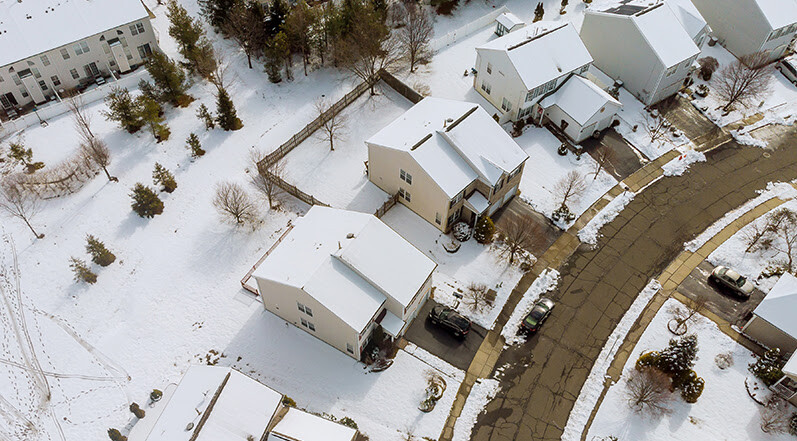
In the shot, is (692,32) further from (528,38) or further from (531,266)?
(531,266)

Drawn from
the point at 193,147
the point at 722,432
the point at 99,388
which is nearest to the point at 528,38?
the point at 193,147

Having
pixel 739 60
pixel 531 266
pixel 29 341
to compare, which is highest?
pixel 739 60

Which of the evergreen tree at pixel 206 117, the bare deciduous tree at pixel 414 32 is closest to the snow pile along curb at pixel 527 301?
the bare deciduous tree at pixel 414 32

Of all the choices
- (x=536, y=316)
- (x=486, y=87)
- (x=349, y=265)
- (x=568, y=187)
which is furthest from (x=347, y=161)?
(x=536, y=316)

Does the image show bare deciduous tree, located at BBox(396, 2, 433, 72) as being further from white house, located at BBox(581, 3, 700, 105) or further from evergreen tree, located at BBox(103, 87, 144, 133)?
evergreen tree, located at BBox(103, 87, 144, 133)

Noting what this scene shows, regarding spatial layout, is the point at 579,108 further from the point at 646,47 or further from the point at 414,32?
the point at 414,32

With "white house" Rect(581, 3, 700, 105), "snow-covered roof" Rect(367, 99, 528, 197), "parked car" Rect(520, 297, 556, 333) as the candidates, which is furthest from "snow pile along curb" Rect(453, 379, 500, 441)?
"white house" Rect(581, 3, 700, 105)
